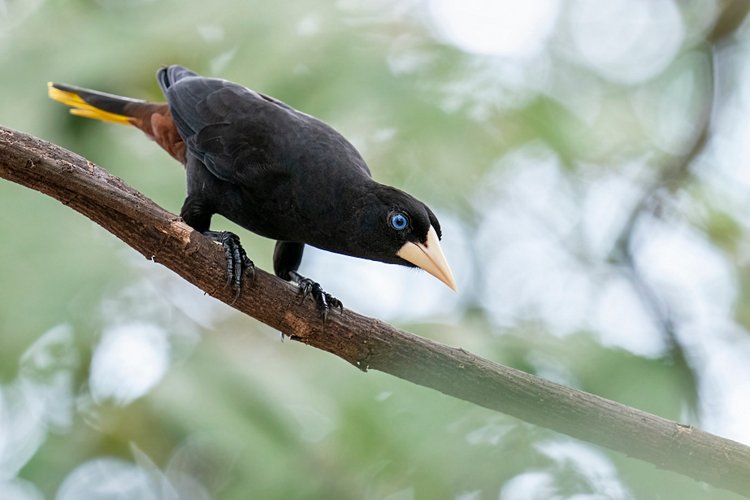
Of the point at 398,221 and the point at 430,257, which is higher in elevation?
the point at 398,221

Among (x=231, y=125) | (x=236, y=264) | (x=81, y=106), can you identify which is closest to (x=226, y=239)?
(x=236, y=264)

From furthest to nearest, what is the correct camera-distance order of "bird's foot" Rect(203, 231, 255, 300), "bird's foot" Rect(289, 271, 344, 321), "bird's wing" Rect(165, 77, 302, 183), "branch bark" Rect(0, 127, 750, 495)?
"bird's wing" Rect(165, 77, 302, 183) → "bird's foot" Rect(289, 271, 344, 321) → "bird's foot" Rect(203, 231, 255, 300) → "branch bark" Rect(0, 127, 750, 495)

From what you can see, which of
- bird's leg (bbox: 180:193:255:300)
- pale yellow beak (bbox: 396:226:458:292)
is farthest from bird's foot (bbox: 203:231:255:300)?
pale yellow beak (bbox: 396:226:458:292)

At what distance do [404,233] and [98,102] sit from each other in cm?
217

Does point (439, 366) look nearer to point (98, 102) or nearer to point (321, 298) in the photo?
point (321, 298)

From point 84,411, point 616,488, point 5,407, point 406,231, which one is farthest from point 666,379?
point 5,407

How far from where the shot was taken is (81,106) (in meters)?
4.98

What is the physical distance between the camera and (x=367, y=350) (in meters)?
3.35

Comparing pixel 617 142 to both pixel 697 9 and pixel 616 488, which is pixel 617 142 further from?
pixel 616 488

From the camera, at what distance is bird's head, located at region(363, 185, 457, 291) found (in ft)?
11.9

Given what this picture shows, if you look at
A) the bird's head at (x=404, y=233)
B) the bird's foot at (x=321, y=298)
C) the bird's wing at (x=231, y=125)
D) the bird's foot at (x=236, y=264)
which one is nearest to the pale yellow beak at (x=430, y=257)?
the bird's head at (x=404, y=233)

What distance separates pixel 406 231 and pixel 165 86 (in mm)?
1890

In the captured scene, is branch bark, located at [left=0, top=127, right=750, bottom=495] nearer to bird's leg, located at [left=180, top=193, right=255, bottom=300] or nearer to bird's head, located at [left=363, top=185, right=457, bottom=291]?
bird's leg, located at [left=180, top=193, right=255, bottom=300]

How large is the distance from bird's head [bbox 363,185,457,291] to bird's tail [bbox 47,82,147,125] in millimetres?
1807
